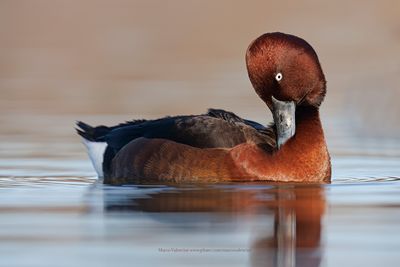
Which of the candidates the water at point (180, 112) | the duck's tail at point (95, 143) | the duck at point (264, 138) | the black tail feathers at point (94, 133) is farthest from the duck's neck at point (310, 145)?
the black tail feathers at point (94, 133)

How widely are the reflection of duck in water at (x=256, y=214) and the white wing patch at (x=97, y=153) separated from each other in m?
1.34

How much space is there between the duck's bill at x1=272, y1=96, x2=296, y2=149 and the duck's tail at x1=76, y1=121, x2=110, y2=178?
162 centimetres

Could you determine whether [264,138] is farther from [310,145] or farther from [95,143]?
[95,143]

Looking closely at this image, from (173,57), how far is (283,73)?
11.1 metres

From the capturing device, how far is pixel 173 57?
22172 millimetres

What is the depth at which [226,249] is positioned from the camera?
26.6ft

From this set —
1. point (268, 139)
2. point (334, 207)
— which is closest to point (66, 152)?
point (268, 139)

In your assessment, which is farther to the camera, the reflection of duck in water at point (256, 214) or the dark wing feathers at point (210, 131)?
the dark wing feathers at point (210, 131)

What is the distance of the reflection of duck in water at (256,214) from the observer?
810cm

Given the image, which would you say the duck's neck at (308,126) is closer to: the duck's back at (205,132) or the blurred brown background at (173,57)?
the duck's back at (205,132)

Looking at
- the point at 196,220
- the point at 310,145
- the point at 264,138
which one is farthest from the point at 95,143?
the point at 196,220

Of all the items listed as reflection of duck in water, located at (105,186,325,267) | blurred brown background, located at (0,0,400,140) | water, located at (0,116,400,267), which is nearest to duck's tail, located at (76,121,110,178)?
water, located at (0,116,400,267)

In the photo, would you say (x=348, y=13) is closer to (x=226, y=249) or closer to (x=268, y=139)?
(x=268, y=139)

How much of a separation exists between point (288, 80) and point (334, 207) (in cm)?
168
